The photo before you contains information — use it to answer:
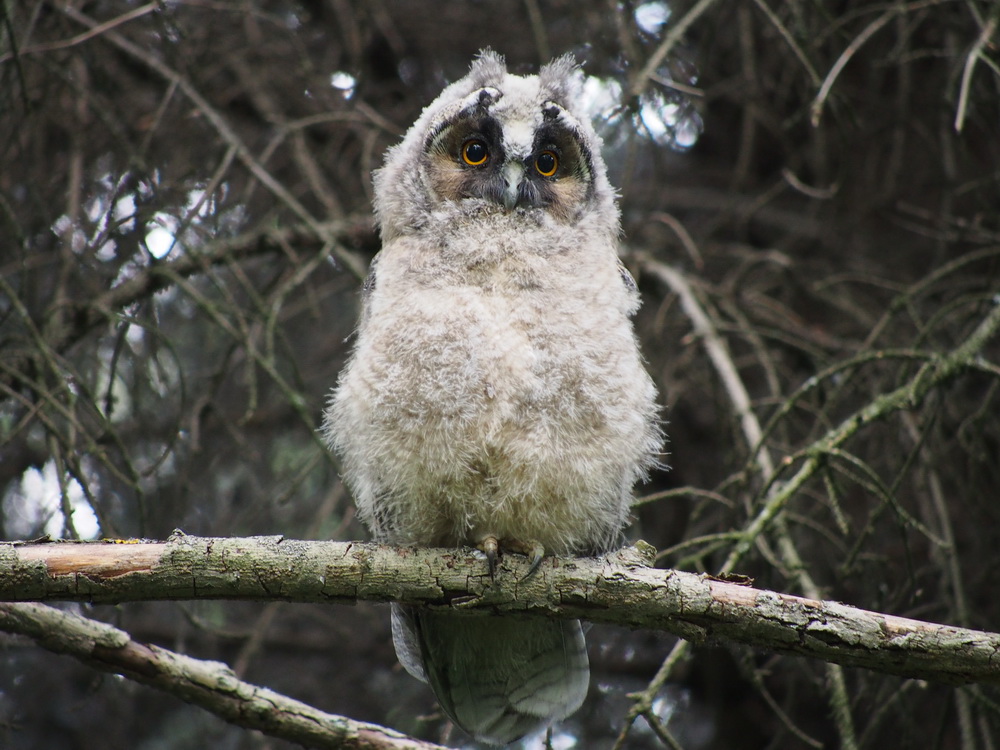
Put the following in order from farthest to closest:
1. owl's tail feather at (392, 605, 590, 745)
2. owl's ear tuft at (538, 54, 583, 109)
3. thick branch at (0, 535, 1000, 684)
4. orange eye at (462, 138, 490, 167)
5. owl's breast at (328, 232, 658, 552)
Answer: owl's ear tuft at (538, 54, 583, 109) < orange eye at (462, 138, 490, 167) < owl's tail feather at (392, 605, 590, 745) < owl's breast at (328, 232, 658, 552) < thick branch at (0, 535, 1000, 684)

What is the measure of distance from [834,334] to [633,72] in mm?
1777

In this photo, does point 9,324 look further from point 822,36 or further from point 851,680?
point 851,680

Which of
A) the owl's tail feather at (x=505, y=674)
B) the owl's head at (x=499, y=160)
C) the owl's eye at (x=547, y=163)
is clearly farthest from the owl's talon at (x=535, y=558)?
the owl's eye at (x=547, y=163)

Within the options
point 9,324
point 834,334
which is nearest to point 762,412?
point 834,334

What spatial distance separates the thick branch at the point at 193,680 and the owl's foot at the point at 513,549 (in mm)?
608

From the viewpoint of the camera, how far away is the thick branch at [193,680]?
7.18 ft

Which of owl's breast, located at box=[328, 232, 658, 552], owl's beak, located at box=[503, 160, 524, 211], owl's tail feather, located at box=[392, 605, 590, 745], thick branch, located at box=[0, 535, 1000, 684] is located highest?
owl's beak, located at box=[503, 160, 524, 211]

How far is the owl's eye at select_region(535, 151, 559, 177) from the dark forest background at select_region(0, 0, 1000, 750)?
1.34ft

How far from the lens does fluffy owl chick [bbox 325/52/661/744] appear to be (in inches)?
90.7

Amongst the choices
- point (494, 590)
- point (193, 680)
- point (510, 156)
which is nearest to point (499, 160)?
point (510, 156)

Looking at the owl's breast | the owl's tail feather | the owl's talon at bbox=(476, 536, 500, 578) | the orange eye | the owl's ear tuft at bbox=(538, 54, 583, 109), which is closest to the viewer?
the owl's talon at bbox=(476, 536, 500, 578)

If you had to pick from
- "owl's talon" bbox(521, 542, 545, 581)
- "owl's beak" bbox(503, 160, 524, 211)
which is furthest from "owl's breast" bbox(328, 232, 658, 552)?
"owl's beak" bbox(503, 160, 524, 211)

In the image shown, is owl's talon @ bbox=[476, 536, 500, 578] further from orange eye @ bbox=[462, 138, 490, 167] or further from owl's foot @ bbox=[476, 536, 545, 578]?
orange eye @ bbox=[462, 138, 490, 167]

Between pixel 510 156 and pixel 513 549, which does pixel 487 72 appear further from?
pixel 513 549
